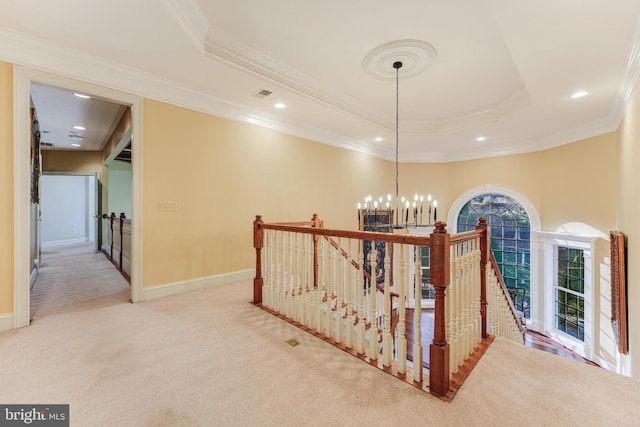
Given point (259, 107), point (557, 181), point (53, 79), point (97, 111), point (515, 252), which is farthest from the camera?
point (515, 252)

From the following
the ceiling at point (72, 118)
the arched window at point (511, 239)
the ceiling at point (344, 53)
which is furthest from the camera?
the arched window at point (511, 239)

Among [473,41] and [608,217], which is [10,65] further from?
[608,217]

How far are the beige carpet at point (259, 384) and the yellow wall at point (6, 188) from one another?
15.2 inches

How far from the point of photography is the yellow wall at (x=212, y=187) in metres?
3.15

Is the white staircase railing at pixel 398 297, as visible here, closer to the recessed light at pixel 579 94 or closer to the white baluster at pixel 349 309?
the white baluster at pixel 349 309

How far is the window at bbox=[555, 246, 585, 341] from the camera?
16.0ft

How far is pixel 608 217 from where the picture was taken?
4203 mm

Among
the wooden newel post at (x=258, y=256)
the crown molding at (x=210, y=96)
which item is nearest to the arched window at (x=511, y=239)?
the crown molding at (x=210, y=96)

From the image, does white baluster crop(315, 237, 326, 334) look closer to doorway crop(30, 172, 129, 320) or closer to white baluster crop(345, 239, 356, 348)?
white baluster crop(345, 239, 356, 348)

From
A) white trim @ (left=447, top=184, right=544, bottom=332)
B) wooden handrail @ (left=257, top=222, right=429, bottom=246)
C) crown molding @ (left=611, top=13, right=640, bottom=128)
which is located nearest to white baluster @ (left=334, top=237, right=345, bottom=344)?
wooden handrail @ (left=257, top=222, right=429, bottom=246)

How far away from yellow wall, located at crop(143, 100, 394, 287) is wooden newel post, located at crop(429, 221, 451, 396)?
2.92m

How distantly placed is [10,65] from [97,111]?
250cm

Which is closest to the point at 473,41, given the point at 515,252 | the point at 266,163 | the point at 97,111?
the point at 266,163

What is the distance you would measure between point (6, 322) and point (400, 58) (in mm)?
4520
